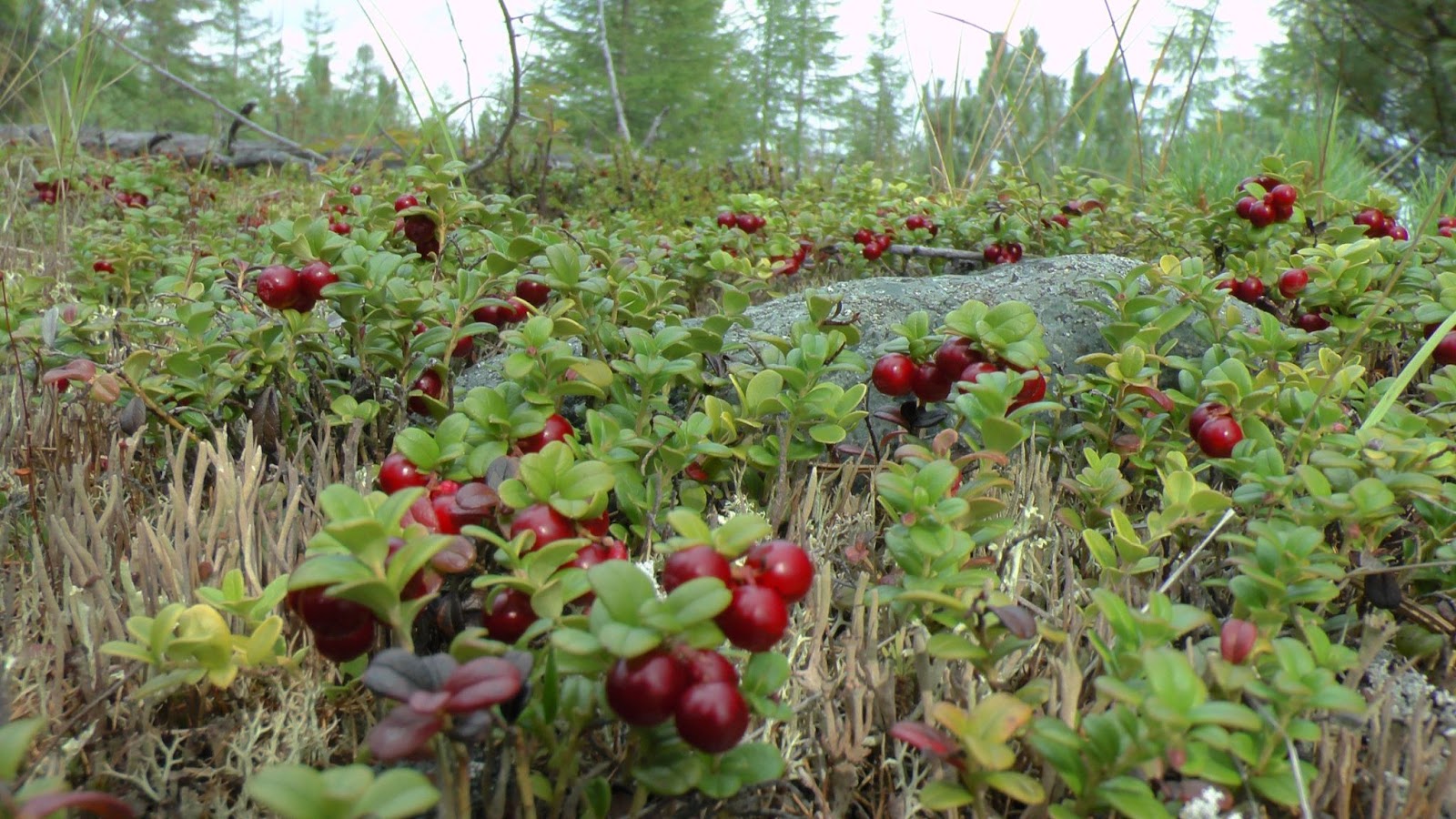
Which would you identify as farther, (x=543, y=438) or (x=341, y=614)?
(x=543, y=438)

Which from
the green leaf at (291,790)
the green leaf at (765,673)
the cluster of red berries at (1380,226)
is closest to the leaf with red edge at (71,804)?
the green leaf at (291,790)

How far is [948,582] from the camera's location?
3.83ft

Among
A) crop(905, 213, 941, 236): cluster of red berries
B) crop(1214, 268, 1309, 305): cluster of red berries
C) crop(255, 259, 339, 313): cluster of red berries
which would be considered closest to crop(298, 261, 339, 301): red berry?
crop(255, 259, 339, 313): cluster of red berries

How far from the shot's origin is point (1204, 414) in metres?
1.68

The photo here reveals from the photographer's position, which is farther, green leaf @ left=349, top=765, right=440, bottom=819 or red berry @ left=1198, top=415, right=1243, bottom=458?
red berry @ left=1198, top=415, right=1243, bottom=458

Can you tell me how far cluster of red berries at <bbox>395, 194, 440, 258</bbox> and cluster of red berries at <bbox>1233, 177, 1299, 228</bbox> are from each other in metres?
2.38

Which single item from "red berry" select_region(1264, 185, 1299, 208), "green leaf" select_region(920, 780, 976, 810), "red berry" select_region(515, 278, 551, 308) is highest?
"red berry" select_region(1264, 185, 1299, 208)

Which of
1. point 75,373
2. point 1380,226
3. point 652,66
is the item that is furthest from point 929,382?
point 652,66

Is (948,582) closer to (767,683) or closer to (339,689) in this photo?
(767,683)

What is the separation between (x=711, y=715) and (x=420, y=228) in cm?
174

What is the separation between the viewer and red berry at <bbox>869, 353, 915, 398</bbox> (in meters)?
1.73

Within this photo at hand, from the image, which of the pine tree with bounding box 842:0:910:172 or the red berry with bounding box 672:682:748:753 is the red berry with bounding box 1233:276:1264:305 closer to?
the red berry with bounding box 672:682:748:753

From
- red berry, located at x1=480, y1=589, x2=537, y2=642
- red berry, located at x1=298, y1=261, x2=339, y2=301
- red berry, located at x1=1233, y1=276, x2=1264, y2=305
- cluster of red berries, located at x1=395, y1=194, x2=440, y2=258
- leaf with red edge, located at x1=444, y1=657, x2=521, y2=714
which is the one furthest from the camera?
red berry, located at x1=1233, y1=276, x2=1264, y2=305

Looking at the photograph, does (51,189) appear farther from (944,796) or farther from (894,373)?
(944,796)
